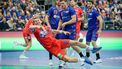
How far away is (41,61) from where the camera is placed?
15023 millimetres

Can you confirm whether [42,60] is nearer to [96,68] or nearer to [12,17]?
[96,68]

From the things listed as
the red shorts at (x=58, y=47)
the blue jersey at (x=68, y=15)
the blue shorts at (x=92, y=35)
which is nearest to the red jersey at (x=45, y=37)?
the red shorts at (x=58, y=47)

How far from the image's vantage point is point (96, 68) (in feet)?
41.9

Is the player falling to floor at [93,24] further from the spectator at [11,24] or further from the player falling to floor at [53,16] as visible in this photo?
the spectator at [11,24]

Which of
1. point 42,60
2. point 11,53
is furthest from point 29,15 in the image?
point 42,60

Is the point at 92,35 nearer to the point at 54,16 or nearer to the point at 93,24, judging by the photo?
the point at 93,24

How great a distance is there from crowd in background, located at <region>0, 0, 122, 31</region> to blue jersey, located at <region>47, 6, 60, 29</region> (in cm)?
708

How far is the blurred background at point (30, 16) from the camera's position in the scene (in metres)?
19.8

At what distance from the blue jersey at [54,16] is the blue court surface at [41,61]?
136cm

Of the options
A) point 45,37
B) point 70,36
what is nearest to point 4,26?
point 70,36

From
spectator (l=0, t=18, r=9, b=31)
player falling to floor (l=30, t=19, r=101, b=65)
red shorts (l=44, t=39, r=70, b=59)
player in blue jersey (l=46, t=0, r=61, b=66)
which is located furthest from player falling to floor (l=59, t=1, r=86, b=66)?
spectator (l=0, t=18, r=9, b=31)

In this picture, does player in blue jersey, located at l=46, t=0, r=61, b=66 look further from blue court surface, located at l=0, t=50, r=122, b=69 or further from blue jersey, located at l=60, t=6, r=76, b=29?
blue court surface, located at l=0, t=50, r=122, b=69

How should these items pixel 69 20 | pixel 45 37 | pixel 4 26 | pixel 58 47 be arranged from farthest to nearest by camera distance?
pixel 4 26, pixel 69 20, pixel 45 37, pixel 58 47

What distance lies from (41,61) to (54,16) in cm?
186
